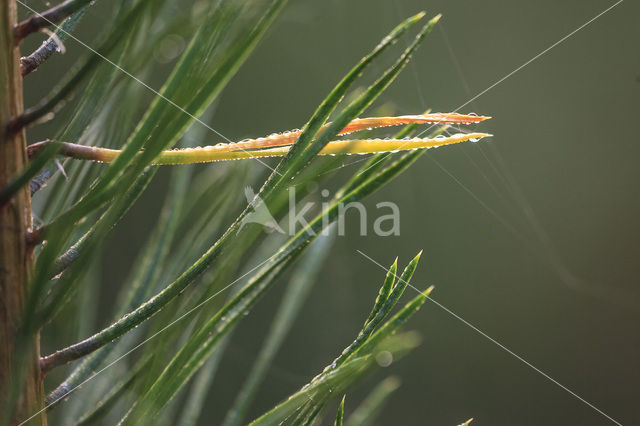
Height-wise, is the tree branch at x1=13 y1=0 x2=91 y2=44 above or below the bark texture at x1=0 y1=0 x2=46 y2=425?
above

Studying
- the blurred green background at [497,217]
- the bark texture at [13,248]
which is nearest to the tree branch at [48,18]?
the bark texture at [13,248]

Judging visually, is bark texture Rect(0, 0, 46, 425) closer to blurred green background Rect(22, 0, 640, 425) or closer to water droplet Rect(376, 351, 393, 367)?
water droplet Rect(376, 351, 393, 367)

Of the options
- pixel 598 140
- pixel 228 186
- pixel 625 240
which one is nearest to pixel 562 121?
pixel 598 140

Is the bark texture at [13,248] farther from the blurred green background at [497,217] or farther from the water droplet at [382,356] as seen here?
the blurred green background at [497,217]

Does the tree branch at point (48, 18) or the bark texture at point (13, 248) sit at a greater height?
the tree branch at point (48, 18)

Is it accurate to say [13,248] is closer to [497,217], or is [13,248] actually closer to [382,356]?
[382,356]

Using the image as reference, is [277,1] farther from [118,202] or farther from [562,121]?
[562,121]

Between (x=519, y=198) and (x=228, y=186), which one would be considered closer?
(x=228, y=186)

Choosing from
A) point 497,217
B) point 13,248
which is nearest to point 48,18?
point 13,248

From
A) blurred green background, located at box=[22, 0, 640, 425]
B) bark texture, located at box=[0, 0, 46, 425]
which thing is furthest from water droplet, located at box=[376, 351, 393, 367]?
blurred green background, located at box=[22, 0, 640, 425]
